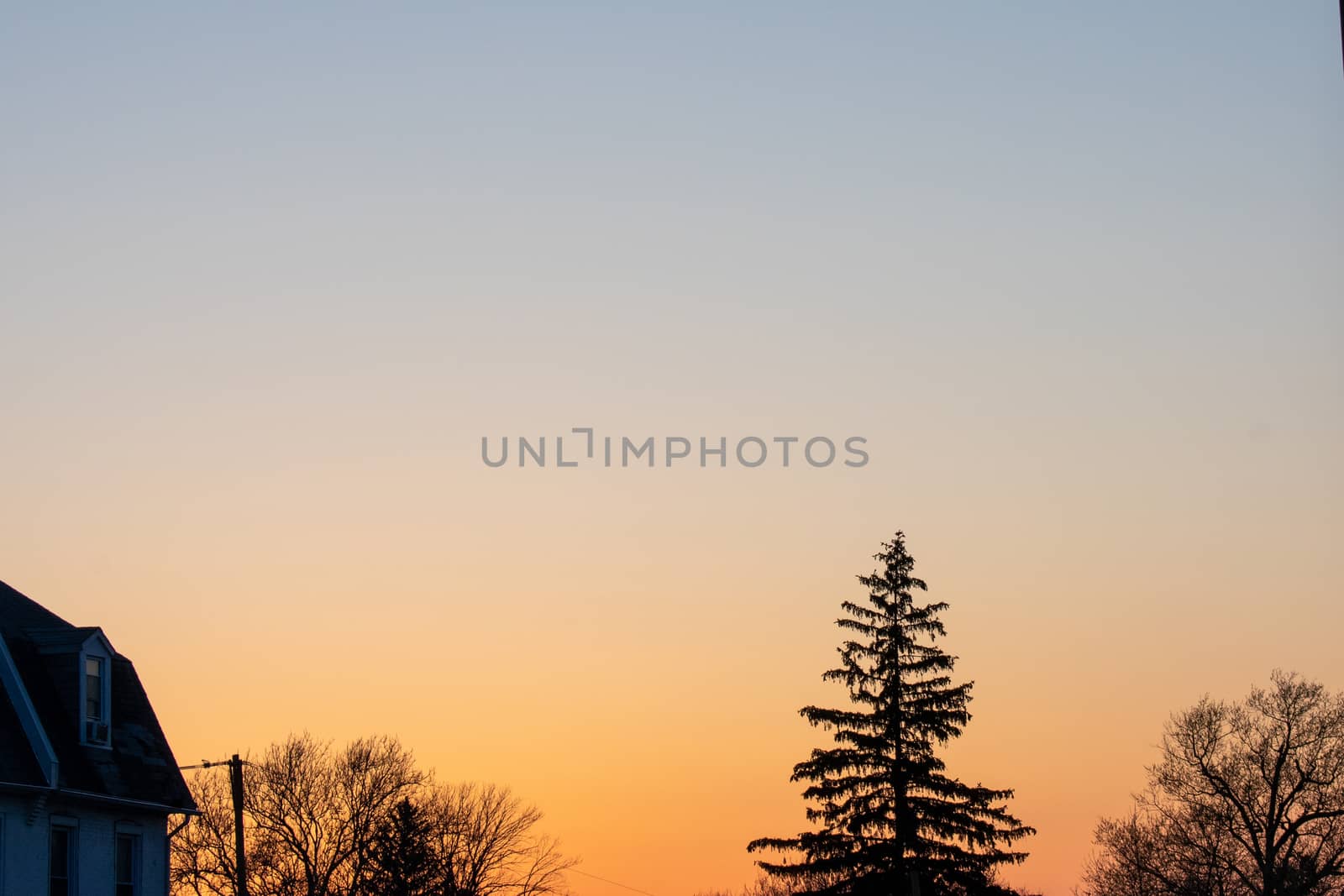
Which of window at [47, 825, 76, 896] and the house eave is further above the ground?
the house eave

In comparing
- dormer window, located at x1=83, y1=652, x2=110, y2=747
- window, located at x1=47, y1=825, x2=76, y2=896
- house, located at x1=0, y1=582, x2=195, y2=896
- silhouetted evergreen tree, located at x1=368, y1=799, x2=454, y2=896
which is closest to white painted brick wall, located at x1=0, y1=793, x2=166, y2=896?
house, located at x1=0, y1=582, x2=195, y2=896

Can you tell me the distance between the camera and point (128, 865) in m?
38.8

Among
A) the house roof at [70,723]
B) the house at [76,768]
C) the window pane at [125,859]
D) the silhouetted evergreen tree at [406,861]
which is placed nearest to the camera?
the house at [76,768]

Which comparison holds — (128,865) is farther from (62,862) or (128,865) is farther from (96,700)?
(96,700)

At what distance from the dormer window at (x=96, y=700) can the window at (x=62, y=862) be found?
2161 mm

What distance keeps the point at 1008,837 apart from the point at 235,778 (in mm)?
26831

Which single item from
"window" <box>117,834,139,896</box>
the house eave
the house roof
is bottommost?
"window" <box>117,834,139,896</box>

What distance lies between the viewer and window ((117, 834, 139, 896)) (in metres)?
38.4

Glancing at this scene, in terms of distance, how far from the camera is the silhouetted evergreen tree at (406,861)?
68812 mm

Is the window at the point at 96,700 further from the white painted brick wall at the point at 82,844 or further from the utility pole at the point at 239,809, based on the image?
the utility pole at the point at 239,809

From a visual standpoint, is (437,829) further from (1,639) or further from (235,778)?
(1,639)

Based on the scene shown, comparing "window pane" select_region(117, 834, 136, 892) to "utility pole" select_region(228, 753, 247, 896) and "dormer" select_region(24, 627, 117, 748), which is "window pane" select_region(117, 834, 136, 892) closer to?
"dormer" select_region(24, 627, 117, 748)

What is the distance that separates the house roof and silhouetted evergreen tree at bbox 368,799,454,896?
96.4 feet

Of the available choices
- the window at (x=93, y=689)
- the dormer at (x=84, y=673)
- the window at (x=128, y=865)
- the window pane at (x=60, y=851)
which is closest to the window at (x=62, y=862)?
the window pane at (x=60, y=851)
